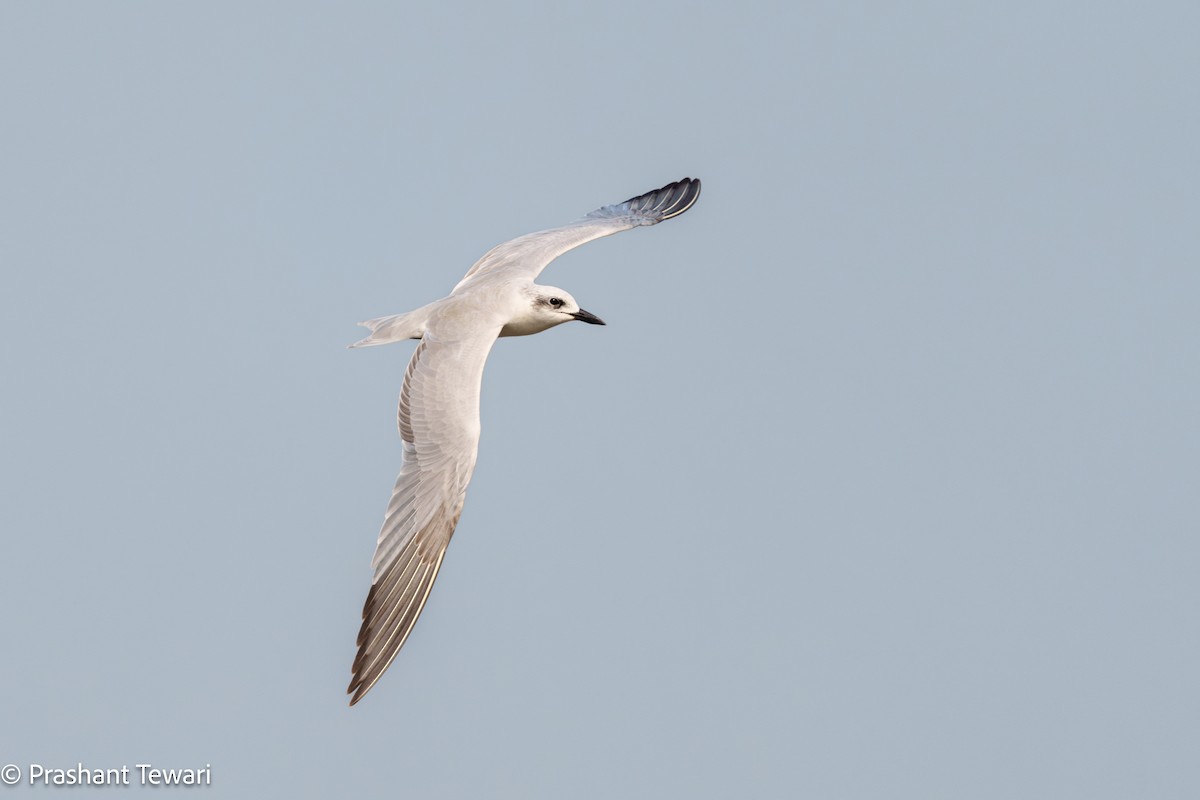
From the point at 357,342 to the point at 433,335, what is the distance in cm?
126

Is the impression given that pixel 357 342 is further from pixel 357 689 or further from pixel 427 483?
pixel 357 689

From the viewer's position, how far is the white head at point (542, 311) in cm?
1898

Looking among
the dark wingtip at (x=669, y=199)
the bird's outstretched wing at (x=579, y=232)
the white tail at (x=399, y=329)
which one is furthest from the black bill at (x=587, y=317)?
the dark wingtip at (x=669, y=199)

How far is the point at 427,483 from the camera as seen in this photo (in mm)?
16594

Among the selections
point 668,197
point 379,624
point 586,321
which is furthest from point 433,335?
point 668,197

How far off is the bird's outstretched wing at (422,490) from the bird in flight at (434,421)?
0.03 feet

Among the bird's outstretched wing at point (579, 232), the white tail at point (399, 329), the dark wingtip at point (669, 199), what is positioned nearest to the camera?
the white tail at point (399, 329)

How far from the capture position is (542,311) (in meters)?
19.1

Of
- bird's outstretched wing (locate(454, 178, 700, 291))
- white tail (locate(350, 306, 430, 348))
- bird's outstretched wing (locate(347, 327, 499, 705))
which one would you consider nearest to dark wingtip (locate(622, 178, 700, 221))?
bird's outstretched wing (locate(454, 178, 700, 291))

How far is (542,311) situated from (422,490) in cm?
342

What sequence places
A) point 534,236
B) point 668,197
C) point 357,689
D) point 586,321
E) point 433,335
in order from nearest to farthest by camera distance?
point 357,689 < point 433,335 < point 586,321 < point 534,236 < point 668,197

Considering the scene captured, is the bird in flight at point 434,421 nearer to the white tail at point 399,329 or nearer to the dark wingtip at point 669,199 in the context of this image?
the white tail at point 399,329

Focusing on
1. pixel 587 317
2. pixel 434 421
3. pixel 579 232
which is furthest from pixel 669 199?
pixel 434 421

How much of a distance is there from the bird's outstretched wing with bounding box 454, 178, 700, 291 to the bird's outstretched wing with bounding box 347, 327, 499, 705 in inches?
108
